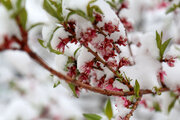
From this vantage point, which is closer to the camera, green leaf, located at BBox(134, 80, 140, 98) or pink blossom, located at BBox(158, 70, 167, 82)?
green leaf, located at BBox(134, 80, 140, 98)

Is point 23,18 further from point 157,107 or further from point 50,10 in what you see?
point 157,107

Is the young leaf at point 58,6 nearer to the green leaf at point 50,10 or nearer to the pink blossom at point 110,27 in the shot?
the green leaf at point 50,10

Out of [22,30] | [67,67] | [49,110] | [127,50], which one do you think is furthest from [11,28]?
[49,110]

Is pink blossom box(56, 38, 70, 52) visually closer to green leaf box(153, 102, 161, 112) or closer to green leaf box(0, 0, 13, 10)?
green leaf box(0, 0, 13, 10)

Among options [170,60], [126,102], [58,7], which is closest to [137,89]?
[126,102]

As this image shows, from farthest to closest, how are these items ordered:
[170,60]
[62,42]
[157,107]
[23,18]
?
[157,107]
[170,60]
[62,42]
[23,18]

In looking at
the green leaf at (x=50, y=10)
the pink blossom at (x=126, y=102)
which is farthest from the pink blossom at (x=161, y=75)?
the green leaf at (x=50, y=10)

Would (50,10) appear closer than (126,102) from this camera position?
Yes

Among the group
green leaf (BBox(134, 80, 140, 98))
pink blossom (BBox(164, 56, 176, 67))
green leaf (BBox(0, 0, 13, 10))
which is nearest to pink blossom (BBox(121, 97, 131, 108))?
green leaf (BBox(134, 80, 140, 98))

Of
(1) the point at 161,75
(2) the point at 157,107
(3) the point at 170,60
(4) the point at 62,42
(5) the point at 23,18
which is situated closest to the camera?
(5) the point at 23,18

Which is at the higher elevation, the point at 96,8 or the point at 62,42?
the point at 96,8

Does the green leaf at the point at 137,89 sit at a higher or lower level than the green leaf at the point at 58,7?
lower
